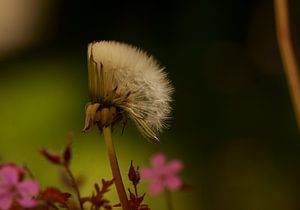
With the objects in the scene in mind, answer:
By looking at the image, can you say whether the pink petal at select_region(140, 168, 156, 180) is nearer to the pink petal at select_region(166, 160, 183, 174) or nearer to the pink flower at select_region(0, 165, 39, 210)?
the pink petal at select_region(166, 160, 183, 174)

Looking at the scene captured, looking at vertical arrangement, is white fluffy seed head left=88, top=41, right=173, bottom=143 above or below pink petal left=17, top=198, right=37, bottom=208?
above

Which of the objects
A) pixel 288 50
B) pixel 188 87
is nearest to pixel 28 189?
pixel 288 50

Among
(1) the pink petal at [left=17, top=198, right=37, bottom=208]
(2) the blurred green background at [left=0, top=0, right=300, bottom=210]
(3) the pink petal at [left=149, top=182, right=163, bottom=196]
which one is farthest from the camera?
(2) the blurred green background at [left=0, top=0, right=300, bottom=210]

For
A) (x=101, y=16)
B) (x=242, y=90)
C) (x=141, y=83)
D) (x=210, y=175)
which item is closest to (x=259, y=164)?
(x=210, y=175)

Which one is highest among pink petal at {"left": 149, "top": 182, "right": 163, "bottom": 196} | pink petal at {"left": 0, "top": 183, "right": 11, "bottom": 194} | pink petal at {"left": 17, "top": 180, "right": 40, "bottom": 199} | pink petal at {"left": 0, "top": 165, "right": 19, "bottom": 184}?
pink petal at {"left": 149, "top": 182, "right": 163, "bottom": 196}

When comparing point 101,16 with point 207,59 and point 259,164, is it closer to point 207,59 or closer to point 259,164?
point 207,59

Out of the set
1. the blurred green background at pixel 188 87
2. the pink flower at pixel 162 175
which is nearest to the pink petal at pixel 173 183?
the pink flower at pixel 162 175

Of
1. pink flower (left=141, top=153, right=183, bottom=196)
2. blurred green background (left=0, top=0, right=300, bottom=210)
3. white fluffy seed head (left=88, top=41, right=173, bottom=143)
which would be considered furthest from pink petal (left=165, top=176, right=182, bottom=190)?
blurred green background (left=0, top=0, right=300, bottom=210)

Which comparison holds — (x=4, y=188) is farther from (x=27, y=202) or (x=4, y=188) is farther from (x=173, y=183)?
(x=173, y=183)

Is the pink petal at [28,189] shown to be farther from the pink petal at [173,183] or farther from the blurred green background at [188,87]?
the blurred green background at [188,87]
